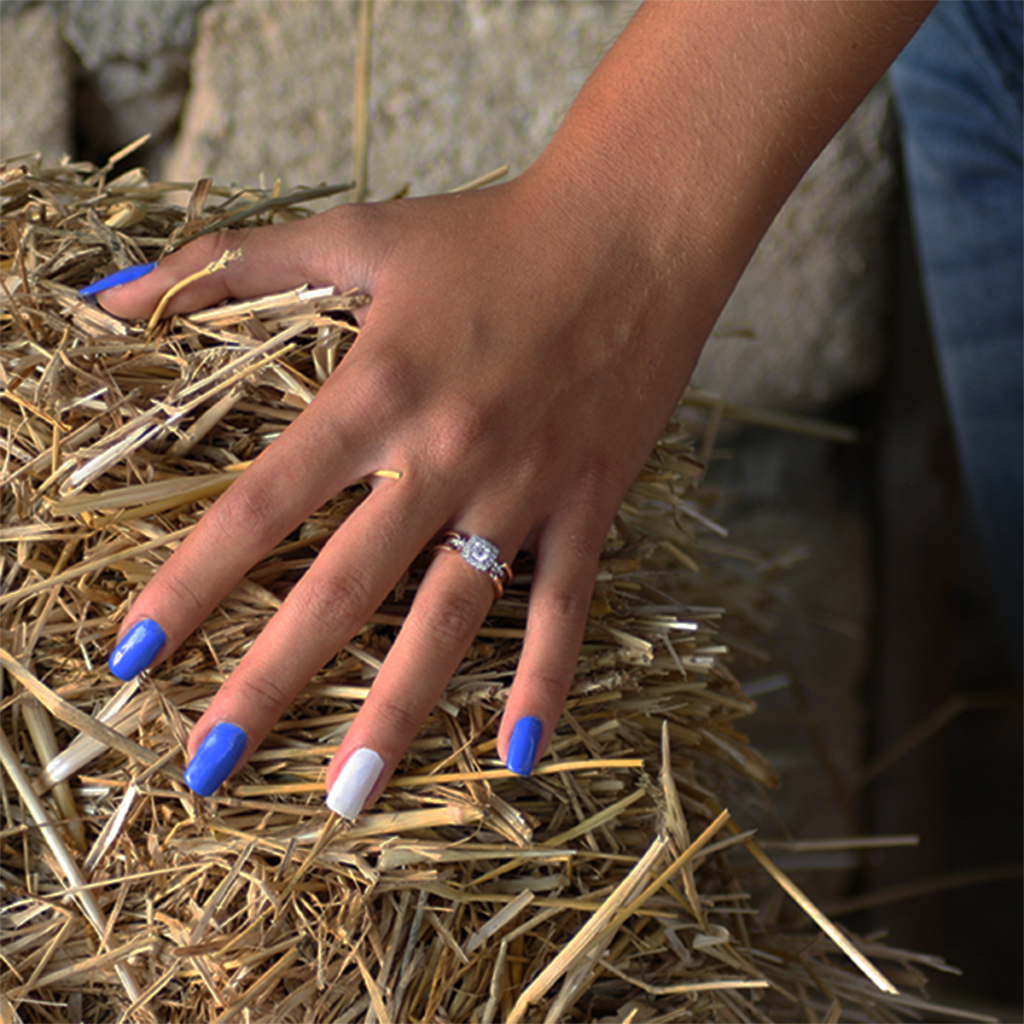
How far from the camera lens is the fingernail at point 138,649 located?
54 cm

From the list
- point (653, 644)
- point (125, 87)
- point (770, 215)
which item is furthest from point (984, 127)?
point (125, 87)

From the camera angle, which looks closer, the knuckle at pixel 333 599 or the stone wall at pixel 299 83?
the knuckle at pixel 333 599

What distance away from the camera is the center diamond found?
1.88ft

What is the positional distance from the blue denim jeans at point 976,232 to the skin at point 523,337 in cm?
48

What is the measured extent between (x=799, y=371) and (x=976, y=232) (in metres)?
0.31

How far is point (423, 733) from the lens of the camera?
0.58 metres

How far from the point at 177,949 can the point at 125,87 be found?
3.46ft

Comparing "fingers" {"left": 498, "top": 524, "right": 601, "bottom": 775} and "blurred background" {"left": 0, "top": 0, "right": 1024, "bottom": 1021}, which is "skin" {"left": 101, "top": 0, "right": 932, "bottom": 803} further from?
"blurred background" {"left": 0, "top": 0, "right": 1024, "bottom": 1021}

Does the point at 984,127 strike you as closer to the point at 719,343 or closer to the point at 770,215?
the point at 719,343

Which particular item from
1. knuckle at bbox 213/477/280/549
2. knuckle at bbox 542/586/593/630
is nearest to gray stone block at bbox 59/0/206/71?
knuckle at bbox 213/477/280/549

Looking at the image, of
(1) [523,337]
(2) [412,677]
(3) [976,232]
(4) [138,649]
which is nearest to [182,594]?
(4) [138,649]

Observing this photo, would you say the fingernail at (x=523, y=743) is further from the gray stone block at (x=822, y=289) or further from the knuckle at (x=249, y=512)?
the gray stone block at (x=822, y=289)

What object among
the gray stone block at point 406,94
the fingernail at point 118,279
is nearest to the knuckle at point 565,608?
the fingernail at point 118,279

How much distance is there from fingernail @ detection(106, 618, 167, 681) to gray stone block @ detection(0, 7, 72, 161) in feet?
2.66
